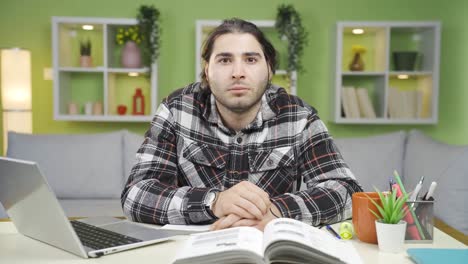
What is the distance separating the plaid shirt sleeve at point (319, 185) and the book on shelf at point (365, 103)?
2.25m

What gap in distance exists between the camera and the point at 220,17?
13.4ft

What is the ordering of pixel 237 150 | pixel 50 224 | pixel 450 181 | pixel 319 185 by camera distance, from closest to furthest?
pixel 50 224 < pixel 319 185 < pixel 237 150 < pixel 450 181

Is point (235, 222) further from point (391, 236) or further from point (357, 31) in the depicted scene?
point (357, 31)

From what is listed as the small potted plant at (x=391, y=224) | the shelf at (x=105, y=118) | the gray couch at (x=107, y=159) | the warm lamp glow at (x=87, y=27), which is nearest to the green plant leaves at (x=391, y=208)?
the small potted plant at (x=391, y=224)

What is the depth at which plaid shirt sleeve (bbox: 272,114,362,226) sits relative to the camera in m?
1.33

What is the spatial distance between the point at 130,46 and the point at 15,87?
0.88 meters

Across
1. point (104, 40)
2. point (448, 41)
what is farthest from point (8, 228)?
point (448, 41)

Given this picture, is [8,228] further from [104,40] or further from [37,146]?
[104,40]

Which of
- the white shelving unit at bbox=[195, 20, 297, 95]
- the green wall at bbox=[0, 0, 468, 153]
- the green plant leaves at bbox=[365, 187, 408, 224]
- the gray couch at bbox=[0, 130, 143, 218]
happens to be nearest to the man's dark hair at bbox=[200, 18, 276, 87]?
the green plant leaves at bbox=[365, 187, 408, 224]

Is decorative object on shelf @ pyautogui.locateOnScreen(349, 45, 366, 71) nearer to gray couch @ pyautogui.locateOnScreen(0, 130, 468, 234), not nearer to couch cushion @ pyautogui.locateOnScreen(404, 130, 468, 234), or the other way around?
gray couch @ pyautogui.locateOnScreen(0, 130, 468, 234)

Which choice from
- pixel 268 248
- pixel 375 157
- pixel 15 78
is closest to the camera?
pixel 268 248

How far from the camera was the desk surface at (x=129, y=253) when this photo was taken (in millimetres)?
980

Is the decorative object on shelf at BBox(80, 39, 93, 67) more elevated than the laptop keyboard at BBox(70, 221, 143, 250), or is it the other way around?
the decorative object on shelf at BBox(80, 39, 93, 67)

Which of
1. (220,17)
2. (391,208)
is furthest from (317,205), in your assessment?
(220,17)
